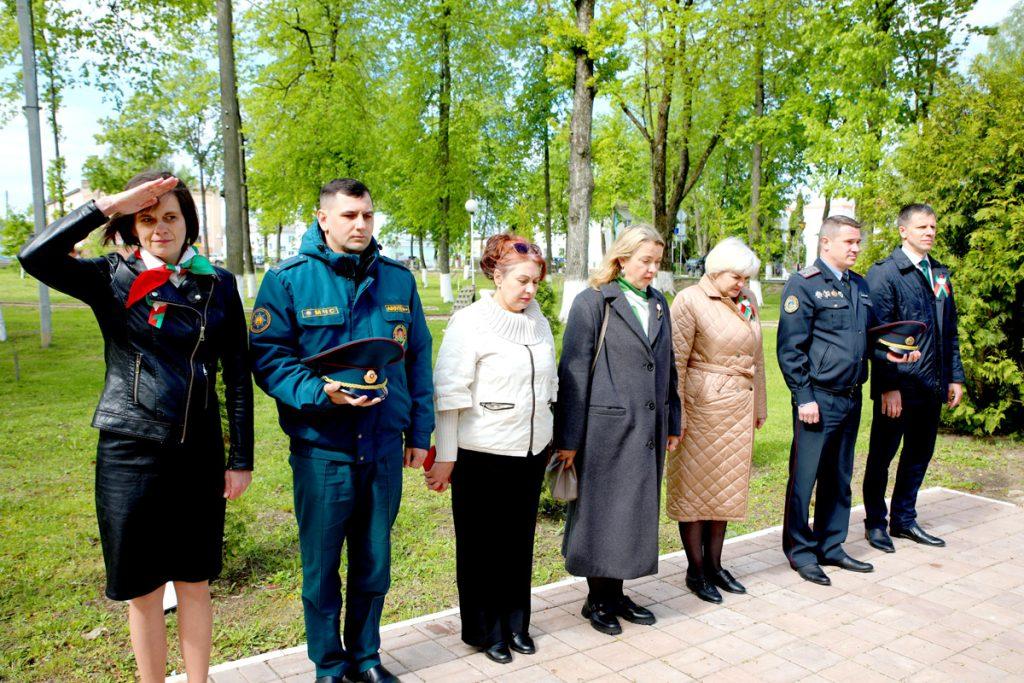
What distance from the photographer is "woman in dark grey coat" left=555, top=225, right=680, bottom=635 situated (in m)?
3.97

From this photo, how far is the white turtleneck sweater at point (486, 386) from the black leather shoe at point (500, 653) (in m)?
0.95

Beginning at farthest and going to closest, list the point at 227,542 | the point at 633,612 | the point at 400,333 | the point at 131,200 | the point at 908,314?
the point at 908,314
the point at 227,542
the point at 633,612
the point at 400,333
the point at 131,200

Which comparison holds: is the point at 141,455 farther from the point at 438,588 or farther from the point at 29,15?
the point at 29,15

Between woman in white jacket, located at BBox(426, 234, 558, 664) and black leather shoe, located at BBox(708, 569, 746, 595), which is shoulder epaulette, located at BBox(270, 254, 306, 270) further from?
black leather shoe, located at BBox(708, 569, 746, 595)

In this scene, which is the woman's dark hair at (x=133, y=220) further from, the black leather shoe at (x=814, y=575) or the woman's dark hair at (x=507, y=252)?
the black leather shoe at (x=814, y=575)

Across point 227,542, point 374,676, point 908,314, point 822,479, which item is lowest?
point 374,676

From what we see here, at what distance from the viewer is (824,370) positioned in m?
4.76

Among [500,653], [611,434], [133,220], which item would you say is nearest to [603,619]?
[500,653]

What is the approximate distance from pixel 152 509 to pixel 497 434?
1.49m

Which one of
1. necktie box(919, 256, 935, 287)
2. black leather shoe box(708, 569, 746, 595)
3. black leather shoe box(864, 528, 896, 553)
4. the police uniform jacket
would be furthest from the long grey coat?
necktie box(919, 256, 935, 287)

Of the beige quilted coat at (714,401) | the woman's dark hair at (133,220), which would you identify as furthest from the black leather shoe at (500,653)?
the woman's dark hair at (133,220)

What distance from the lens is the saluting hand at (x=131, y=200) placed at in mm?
2650

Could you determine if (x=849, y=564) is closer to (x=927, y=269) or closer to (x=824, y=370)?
(x=824, y=370)

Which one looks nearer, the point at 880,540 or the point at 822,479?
the point at 822,479
